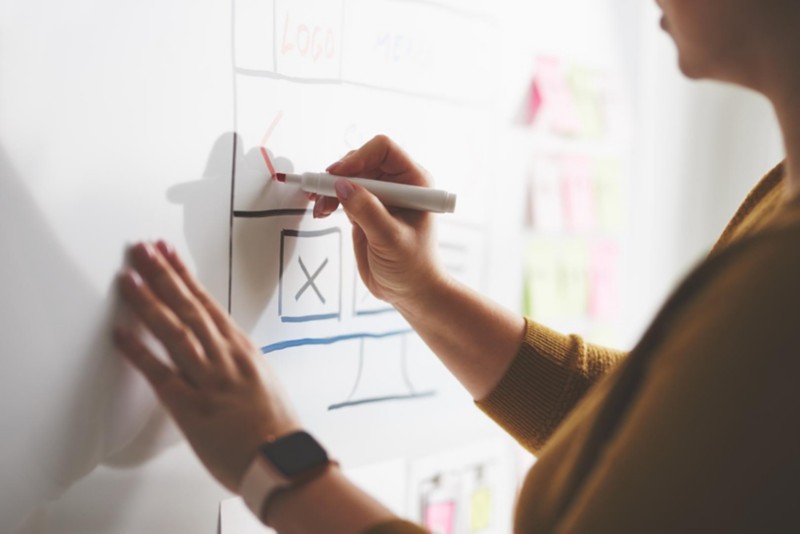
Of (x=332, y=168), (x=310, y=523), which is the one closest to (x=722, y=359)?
(x=310, y=523)

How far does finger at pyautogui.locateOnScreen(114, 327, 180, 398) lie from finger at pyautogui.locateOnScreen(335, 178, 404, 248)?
0.19m

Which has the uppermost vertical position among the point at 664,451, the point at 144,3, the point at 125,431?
the point at 144,3

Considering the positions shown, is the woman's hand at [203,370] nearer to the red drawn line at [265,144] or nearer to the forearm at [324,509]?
the forearm at [324,509]

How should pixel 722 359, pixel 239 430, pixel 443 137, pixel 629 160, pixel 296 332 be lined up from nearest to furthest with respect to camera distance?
pixel 722 359, pixel 239 430, pixel 296 332, pixel 443 137, pixel 629 160

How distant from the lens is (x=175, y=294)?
1.92ft

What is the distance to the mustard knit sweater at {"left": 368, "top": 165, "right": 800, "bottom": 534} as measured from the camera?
1.31 feet

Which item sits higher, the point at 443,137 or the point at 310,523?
the point at 443,137

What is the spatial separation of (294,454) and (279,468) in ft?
0.05

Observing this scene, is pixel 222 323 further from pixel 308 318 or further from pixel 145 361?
pixel 308 318

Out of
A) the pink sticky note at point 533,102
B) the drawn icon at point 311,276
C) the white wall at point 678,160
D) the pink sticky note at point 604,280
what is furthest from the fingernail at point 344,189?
the white wall at point 678,160

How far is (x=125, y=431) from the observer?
631 millimetres

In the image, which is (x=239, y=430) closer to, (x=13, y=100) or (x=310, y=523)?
(x=310, y=523)

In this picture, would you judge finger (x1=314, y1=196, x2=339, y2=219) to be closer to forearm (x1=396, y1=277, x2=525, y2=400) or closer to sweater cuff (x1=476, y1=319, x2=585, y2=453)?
forearm (x1=396, y1=277, x2=525, y2=400)

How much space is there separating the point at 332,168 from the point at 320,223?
0.26ft
